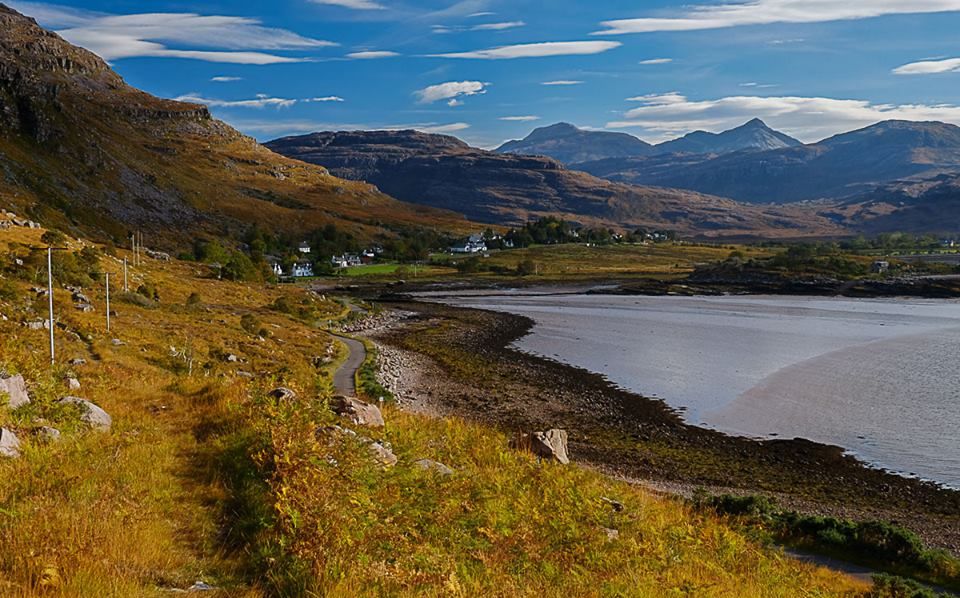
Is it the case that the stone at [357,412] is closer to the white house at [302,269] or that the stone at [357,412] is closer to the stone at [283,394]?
the stone at [283,394]

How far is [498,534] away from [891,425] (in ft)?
120

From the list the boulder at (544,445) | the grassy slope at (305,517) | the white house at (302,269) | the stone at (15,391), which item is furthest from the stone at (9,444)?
the white house at (302,269)

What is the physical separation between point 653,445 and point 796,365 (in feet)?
97.2

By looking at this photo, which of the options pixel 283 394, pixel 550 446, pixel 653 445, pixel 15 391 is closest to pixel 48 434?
pixel 15 391

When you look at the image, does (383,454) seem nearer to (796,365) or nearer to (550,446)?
(550,446)

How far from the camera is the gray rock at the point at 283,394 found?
1495 centimetres

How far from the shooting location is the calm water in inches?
1531

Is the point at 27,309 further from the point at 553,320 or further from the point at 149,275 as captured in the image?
the point at 553,320

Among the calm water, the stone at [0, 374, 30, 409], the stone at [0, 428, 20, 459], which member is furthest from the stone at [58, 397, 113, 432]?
the calm water

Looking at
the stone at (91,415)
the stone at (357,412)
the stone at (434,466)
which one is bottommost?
the stone at (434,466)

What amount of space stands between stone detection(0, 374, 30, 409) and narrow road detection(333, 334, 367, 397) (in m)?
18.8

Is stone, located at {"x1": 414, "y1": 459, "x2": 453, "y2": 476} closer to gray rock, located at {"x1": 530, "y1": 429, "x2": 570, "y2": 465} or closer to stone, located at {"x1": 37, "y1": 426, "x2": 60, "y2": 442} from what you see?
gray rock, located at {"x1": 530, "y1": 429, "x2": 570, "y2": 465}

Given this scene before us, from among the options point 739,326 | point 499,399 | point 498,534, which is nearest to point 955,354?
point 739,326

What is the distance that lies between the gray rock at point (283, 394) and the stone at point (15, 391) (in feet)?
14.3
